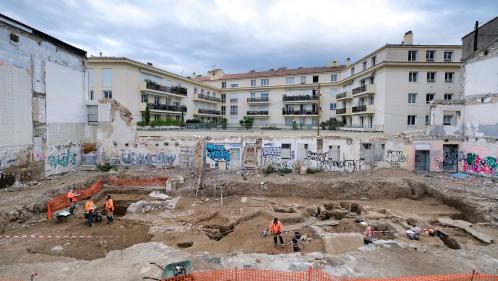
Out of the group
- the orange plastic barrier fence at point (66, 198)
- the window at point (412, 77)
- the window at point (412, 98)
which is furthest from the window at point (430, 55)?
the orange plastic barrier fence at point (66, 198)

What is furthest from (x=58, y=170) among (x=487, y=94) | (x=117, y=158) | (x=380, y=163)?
(x=487, y=94)

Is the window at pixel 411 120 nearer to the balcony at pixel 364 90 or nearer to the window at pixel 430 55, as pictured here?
the balcony at pixel 364 90

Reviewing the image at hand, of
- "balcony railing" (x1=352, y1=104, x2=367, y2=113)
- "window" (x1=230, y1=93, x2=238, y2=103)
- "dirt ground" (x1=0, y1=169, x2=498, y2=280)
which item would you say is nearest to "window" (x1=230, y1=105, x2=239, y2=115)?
"window" (x1=230, y1=93, x2=238, y2=103)

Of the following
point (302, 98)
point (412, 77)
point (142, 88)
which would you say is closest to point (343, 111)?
point (302, 98)

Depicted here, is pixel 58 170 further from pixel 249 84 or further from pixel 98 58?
pixel 249 84

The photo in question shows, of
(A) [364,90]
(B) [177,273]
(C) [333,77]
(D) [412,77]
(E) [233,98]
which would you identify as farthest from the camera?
(E) [233,98]

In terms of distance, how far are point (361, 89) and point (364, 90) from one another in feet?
3.45

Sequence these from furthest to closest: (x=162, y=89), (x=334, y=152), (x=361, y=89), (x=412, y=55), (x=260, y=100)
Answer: (x=260, y=100), (x=162, y=89), (x=361, y=89), (x=412, y=55), (x=334, y=152)

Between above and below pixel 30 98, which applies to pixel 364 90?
above

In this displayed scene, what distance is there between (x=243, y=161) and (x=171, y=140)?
675 centimetres

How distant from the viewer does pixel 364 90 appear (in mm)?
40781

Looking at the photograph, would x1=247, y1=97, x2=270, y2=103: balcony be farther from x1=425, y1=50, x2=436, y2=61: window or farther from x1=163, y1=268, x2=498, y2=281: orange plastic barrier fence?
x1=163, y1=268, x2=498, y2=281: orange plastic barrier fence

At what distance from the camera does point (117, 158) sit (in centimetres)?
2606

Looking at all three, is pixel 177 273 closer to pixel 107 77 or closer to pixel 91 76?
pixel 107 77
